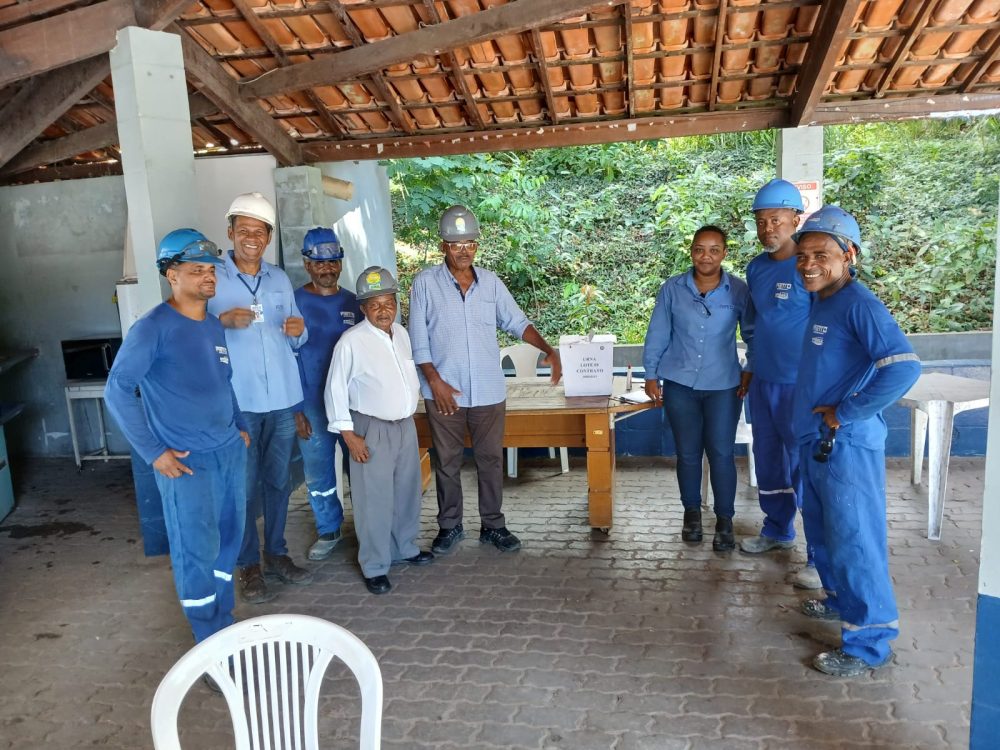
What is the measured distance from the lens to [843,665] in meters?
3.30

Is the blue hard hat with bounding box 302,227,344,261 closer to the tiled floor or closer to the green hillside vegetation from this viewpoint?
the tiled floor

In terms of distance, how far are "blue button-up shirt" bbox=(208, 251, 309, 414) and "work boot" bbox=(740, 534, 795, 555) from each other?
2.80m

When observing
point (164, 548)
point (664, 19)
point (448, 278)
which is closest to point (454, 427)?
point (448, 278)

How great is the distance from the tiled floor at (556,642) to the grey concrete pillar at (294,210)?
2130mm

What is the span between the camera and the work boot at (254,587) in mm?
4340

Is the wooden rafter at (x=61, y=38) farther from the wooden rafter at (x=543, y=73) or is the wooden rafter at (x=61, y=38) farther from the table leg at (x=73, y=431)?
the table leg at (x=73, y=431)

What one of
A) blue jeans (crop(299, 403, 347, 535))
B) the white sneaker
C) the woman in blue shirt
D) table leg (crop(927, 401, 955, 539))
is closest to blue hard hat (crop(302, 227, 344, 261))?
blue jeans (crop(299, 403, 347, 535))

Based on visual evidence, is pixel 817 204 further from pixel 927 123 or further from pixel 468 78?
pixel 927 123

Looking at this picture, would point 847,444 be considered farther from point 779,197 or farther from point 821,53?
point 821,53

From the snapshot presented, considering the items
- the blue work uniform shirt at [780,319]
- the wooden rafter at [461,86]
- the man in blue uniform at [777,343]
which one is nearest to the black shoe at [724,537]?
the man in blue uniform at [777,343]

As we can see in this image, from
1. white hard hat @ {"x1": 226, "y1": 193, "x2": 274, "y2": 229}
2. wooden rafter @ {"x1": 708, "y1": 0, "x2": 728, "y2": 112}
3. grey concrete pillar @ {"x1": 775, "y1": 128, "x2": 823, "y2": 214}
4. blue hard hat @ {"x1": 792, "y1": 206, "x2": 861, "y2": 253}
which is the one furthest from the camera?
grey concrete pillar @ {"x1": 775, "y1": 128, "x2": 823, "y2": 214}

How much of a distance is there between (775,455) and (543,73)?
309 centimetres

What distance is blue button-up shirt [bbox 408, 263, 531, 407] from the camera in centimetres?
455

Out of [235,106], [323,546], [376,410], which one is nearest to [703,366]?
[376,410]
